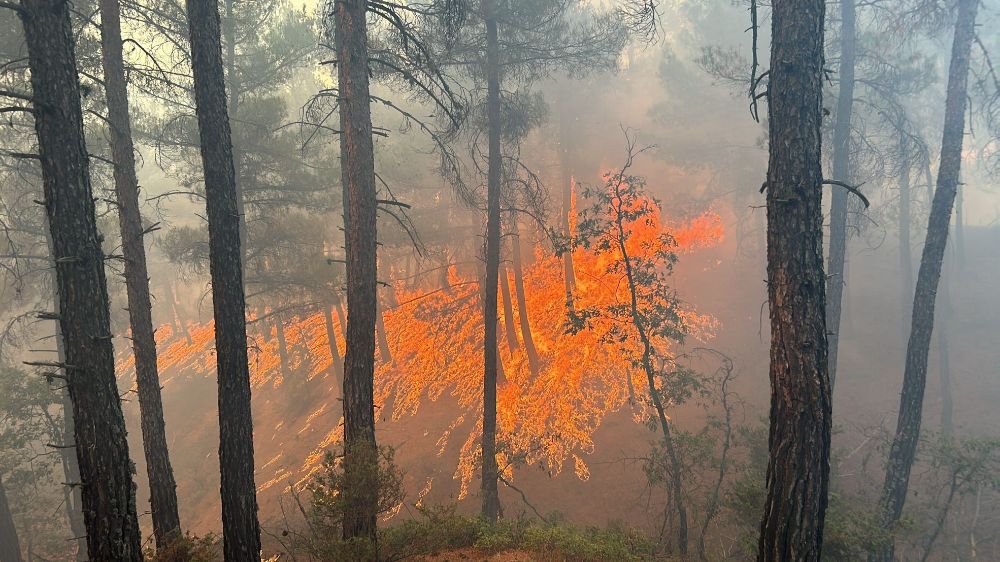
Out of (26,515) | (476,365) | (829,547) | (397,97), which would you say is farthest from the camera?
(397,97)

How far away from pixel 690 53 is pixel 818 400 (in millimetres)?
25247

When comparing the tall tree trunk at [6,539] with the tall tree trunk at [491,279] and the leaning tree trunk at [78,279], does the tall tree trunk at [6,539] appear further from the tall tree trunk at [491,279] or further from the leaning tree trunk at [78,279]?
the tall tree trunk at [491,279]

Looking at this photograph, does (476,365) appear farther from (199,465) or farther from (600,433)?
(199,465)

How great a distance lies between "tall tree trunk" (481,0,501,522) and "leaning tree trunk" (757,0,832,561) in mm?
6646

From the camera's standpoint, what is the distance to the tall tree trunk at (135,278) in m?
7.09

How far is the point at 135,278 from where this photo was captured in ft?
23.7

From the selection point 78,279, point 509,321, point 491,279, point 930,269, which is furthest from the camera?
point 509,321

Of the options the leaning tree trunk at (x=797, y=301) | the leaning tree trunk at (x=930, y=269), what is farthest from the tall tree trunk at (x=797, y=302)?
the leaning tree trunk at (x=930, y=269)

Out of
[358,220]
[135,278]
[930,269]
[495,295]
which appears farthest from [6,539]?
[930,269]

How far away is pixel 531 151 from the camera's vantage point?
81.1ft

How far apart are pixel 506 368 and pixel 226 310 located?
13832 mm

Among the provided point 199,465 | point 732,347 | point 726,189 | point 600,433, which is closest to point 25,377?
point 199,465

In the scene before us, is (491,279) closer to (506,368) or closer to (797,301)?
(797,301)

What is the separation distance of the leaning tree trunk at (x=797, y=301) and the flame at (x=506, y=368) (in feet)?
18.5
